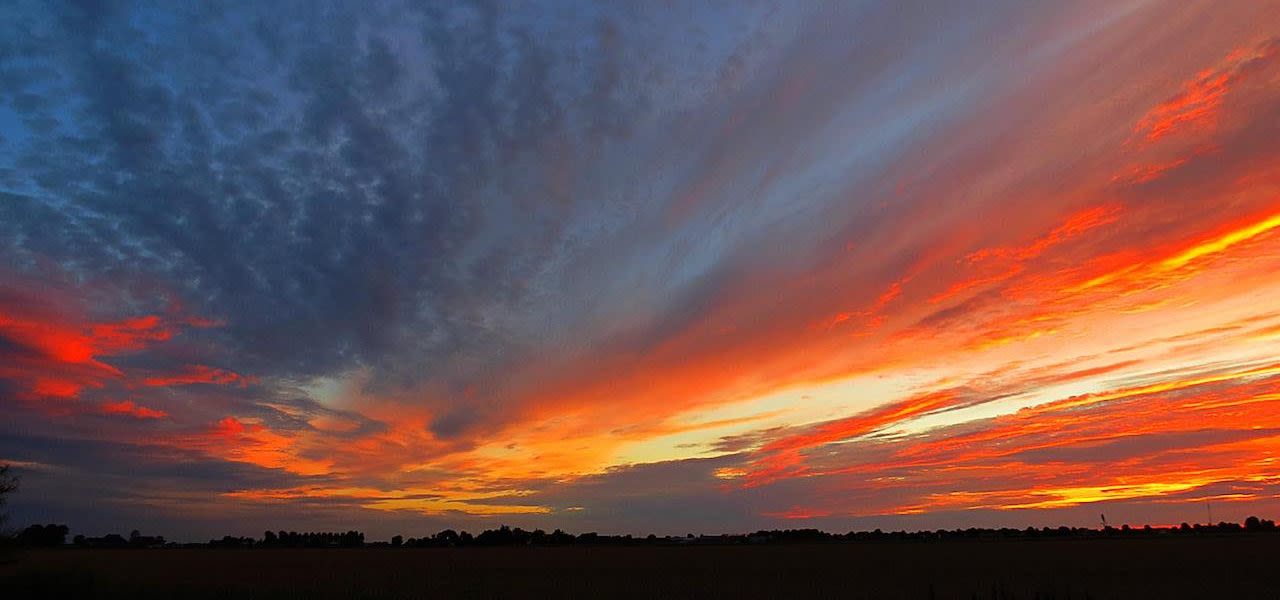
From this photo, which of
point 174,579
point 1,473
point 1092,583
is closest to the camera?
point 1,473

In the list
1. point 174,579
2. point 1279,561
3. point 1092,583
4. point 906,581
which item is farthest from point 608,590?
point 1279,561

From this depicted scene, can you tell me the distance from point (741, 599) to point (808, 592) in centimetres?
528

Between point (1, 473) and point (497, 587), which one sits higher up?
point (1, 473)

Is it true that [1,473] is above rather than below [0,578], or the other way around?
above

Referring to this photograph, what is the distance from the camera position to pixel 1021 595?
1346 inches

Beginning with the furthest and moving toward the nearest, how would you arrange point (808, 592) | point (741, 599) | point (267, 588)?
point (267, 588), point (808, 592), point (741, 599)

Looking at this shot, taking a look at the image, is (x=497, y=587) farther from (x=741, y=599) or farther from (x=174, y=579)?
(x=174, y=579)

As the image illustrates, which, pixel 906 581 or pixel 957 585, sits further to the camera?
pixel 906 581

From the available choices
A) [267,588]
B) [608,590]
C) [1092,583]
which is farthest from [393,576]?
[1092,583]

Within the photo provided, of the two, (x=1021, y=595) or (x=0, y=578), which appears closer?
(x=0, y=578)

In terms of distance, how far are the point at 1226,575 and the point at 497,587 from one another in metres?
44.8

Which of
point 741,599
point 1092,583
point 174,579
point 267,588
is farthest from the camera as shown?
point 174,579

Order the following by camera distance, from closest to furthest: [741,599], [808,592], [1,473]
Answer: [1,473], [741,599], [808,592]

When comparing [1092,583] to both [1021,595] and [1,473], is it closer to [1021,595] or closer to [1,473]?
[1021,595]
